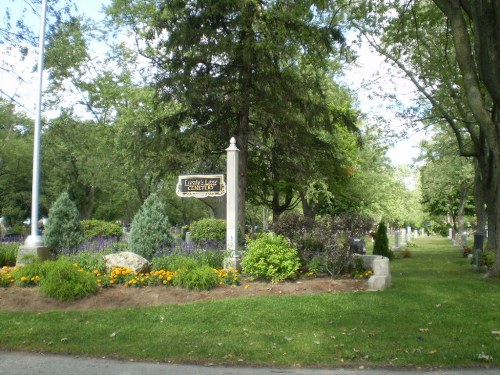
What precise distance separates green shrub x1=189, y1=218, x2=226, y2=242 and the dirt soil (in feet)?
20.0

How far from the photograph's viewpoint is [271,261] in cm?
982

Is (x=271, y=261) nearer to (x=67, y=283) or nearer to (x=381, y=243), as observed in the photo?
(x=67, y=283)

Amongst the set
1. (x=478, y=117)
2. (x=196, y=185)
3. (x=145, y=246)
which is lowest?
(x=145, y=246)

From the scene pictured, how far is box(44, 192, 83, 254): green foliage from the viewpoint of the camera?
566 inches

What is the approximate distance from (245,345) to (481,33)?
870 cm

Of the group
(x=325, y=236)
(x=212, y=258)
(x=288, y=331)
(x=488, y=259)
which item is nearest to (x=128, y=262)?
(x=212, y=258)

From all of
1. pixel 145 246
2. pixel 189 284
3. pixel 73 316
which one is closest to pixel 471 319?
pixel 189 284

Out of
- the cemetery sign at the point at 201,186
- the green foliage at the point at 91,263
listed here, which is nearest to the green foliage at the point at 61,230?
the green foliage at the point at 91,263

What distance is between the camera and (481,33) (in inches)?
427

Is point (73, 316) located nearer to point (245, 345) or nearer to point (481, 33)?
point (245, 345)

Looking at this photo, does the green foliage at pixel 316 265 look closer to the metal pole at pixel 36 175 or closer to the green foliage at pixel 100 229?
the metal pole at pixel 36 175

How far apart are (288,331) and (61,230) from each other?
975 centimetres

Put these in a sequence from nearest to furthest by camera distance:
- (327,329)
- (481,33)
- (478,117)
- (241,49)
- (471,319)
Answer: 1. (327,329)
2. (471,319)
3. (481,33)
4. (478,117)
5. (241,49)

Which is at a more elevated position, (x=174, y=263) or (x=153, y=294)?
(x=174, y=263)
